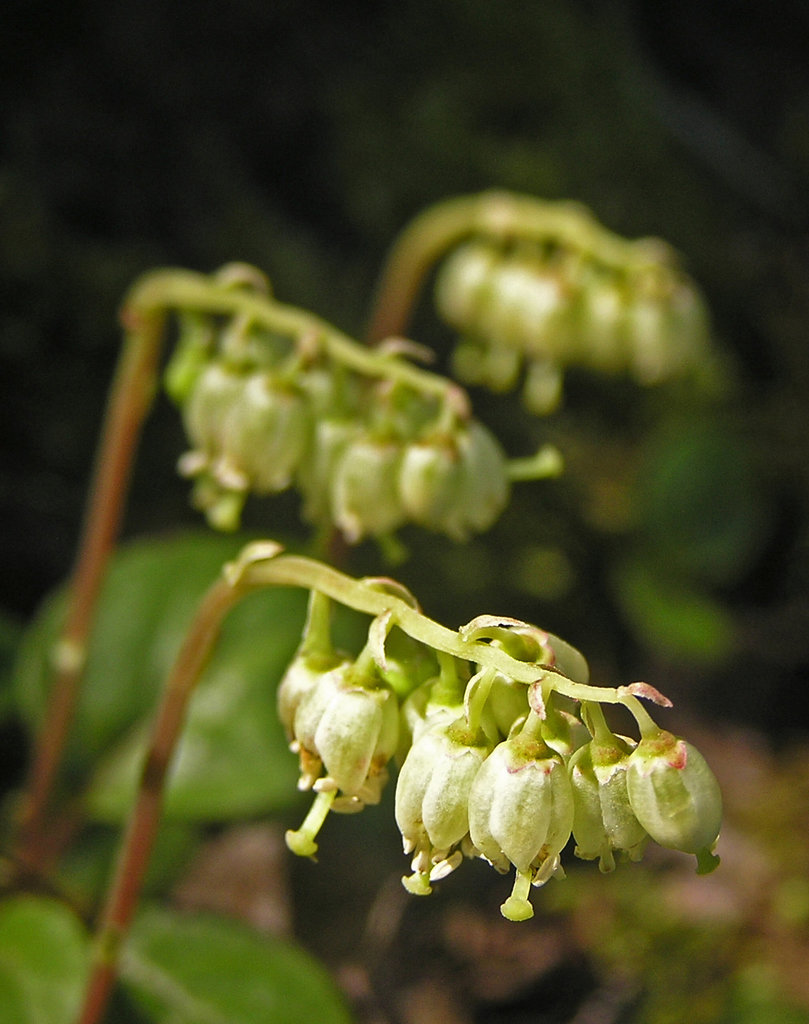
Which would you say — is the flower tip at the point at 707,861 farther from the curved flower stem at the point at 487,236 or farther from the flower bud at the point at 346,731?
the curved flower stem at the point at 487,236

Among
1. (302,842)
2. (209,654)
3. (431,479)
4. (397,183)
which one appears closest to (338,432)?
(431,479)

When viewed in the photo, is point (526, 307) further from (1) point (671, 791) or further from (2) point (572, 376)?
(2) point (572, 376)

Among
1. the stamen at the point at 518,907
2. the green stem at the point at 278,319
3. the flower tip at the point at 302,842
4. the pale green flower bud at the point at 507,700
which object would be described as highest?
the green stem at the point at 278,319

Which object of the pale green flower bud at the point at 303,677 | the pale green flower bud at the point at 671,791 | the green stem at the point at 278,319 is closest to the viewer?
the pale green flower bud at the point at 671,791

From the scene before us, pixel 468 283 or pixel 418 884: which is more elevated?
pixel 468 283

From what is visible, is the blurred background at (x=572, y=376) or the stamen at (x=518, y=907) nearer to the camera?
the stamen at (x=518, y=907)

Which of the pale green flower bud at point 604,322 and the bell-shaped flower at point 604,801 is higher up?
the pale green flower bud at point 604,322

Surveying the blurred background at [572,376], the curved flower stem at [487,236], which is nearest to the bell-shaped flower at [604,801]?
the curved flower stem at [487,236]
